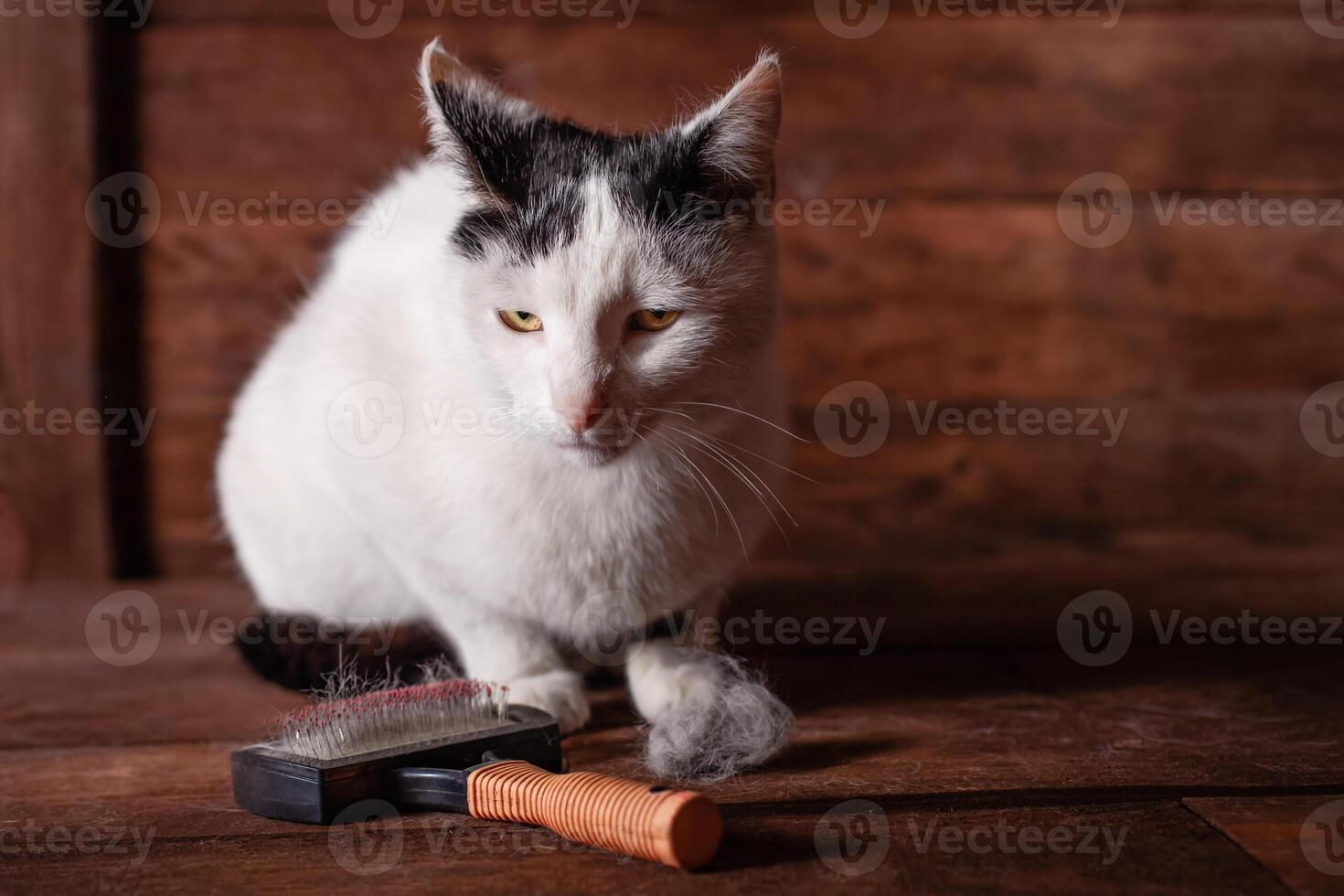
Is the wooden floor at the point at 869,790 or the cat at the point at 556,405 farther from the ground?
the cat at the point at 556,405

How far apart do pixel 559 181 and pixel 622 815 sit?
611 mm

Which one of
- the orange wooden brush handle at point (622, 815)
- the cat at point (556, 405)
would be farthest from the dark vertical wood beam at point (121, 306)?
the orange wooden brush handle at point (622, 815)

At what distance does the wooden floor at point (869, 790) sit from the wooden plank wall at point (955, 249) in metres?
0.53

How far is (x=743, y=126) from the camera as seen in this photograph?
1.07 m

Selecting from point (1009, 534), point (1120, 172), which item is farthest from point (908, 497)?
point (1120, 172)

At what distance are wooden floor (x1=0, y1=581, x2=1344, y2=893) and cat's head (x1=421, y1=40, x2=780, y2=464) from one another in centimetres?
39

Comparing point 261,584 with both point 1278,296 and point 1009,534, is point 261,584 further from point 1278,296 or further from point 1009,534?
point 1278,296

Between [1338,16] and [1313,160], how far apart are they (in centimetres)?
28

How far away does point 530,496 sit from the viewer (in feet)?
3.81

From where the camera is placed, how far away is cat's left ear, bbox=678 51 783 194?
106 cm

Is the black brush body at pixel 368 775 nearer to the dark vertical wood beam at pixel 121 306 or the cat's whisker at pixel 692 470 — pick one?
the cat's whisker at pixel 692 470

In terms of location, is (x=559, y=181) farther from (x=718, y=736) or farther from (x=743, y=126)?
(x=718, y=736)

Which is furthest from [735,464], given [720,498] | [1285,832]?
[1285,832]

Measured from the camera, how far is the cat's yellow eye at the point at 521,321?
107 cm
